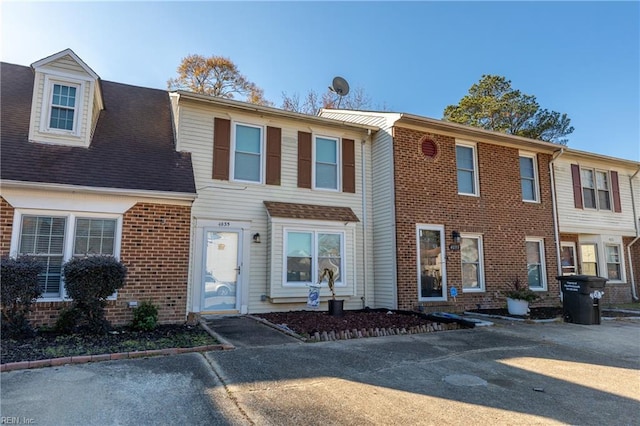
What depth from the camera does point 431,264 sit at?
35.1 feet

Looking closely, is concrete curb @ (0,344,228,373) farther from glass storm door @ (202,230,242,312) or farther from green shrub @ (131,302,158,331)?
glass storm door @ (202,230,242,312)

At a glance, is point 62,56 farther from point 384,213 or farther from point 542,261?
point 542,261

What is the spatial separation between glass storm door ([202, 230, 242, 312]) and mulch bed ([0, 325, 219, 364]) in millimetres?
2010

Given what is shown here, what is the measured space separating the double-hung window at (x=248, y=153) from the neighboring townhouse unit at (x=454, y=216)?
3481mm

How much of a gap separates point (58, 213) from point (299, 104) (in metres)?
17.3

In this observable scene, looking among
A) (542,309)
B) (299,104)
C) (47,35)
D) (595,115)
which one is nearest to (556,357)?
(542,309)

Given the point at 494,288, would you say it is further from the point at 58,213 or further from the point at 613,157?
the point at 58,213

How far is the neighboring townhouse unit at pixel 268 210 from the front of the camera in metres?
9.25

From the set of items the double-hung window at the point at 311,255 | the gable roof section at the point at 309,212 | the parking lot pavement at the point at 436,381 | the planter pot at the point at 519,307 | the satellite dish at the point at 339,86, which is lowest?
the parking lot pavement at the point at 436,381

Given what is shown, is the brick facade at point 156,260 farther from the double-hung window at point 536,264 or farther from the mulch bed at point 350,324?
the double-hung window at point 536,264

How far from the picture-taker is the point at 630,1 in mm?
10500

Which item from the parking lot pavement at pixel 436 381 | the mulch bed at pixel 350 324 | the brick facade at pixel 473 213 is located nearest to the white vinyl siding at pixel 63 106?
A: the mulch bed at pixel 350 324

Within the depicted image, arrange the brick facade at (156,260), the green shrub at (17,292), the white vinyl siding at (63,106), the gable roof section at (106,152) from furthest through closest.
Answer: the white vinyl siding at (63,106), the brick facade at (156,260), the gable roof section at (106,152), the green shrub at (17,292)

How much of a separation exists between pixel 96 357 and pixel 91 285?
1.68 meters
